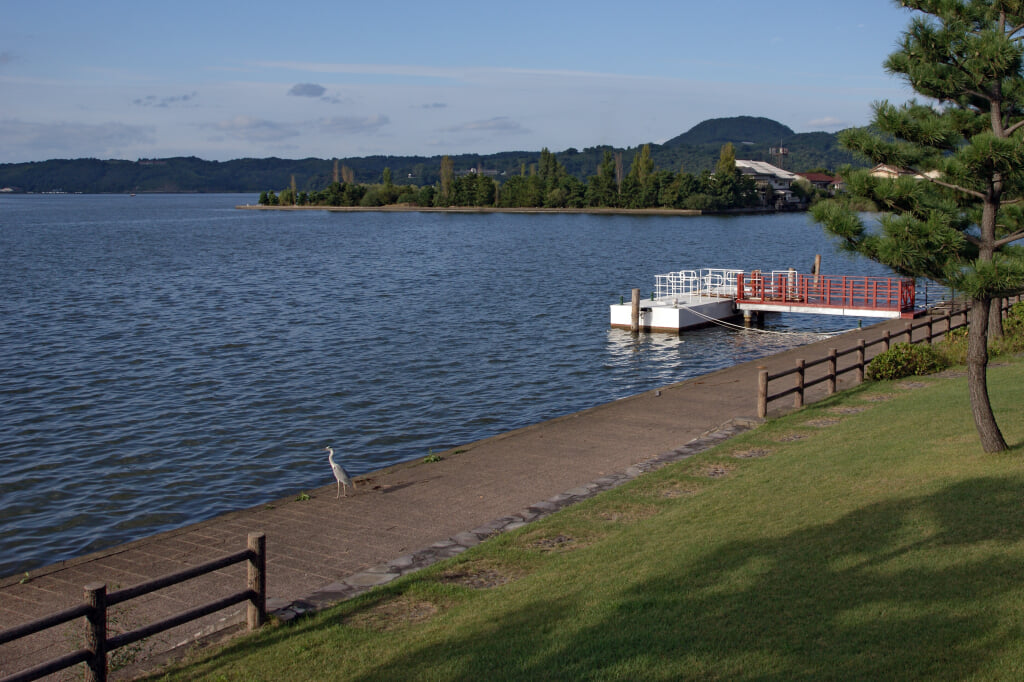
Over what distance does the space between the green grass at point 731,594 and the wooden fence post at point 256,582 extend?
255mm

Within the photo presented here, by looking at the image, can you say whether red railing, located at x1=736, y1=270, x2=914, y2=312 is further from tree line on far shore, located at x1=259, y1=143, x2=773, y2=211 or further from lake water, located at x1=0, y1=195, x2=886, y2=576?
tree line on far shore, located at x1=259, y1=143, x2=773, y2=211

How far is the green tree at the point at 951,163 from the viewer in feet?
38.1

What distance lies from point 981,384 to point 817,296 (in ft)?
88.9

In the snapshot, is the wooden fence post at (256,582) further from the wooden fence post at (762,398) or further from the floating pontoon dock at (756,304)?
the floating pontoon dock at (756,304)

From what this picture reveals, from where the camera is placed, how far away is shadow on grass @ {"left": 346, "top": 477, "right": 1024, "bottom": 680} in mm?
6711

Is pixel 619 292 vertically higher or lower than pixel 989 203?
lower

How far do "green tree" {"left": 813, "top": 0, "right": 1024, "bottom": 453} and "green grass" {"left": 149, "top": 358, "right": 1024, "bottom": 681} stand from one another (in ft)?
8.24

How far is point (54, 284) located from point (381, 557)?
50.9 m

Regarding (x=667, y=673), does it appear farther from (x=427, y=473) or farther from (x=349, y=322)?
(x=349, y=322)

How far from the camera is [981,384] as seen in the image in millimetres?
12414

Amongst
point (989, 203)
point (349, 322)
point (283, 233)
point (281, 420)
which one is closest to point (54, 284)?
point (349, 322)

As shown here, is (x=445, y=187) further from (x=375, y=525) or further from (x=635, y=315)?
(x=375, y=525)

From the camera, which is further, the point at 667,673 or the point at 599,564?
the point at 599,564

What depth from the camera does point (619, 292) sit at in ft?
165
